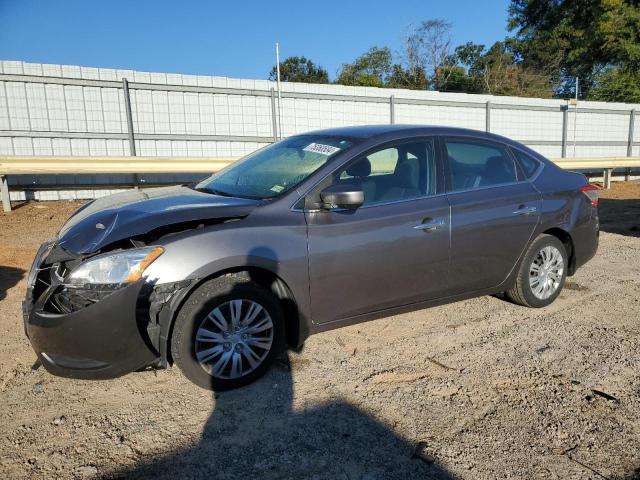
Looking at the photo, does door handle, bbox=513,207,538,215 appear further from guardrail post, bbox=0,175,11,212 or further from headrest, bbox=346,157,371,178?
guardrail post, bbox=0,175,11,212

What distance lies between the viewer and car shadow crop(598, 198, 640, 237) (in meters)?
8.67

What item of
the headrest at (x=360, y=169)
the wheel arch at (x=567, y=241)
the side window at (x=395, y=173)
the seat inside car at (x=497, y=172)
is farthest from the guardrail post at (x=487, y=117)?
the headrest at (x=360, y=169)

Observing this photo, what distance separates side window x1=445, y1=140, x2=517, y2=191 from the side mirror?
1.11 meters

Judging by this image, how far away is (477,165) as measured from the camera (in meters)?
4.33

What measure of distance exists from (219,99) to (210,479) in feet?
34.4

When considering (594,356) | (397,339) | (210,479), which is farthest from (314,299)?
(594,356)

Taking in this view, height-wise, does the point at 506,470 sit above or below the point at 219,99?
below

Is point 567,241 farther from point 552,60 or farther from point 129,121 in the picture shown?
point 552,60

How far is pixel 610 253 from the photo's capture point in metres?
6.90

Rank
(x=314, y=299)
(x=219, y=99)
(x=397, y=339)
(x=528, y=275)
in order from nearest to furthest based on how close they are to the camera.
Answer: (x=314, y=299)
(x=397, y=339)
(x=528, y=275)
(x=219, y=99)

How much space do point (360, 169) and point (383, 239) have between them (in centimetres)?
59

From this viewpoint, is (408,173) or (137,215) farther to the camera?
(408,173)

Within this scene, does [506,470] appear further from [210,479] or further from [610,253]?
[610,253]

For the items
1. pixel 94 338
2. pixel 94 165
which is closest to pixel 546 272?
pixel 94 338
